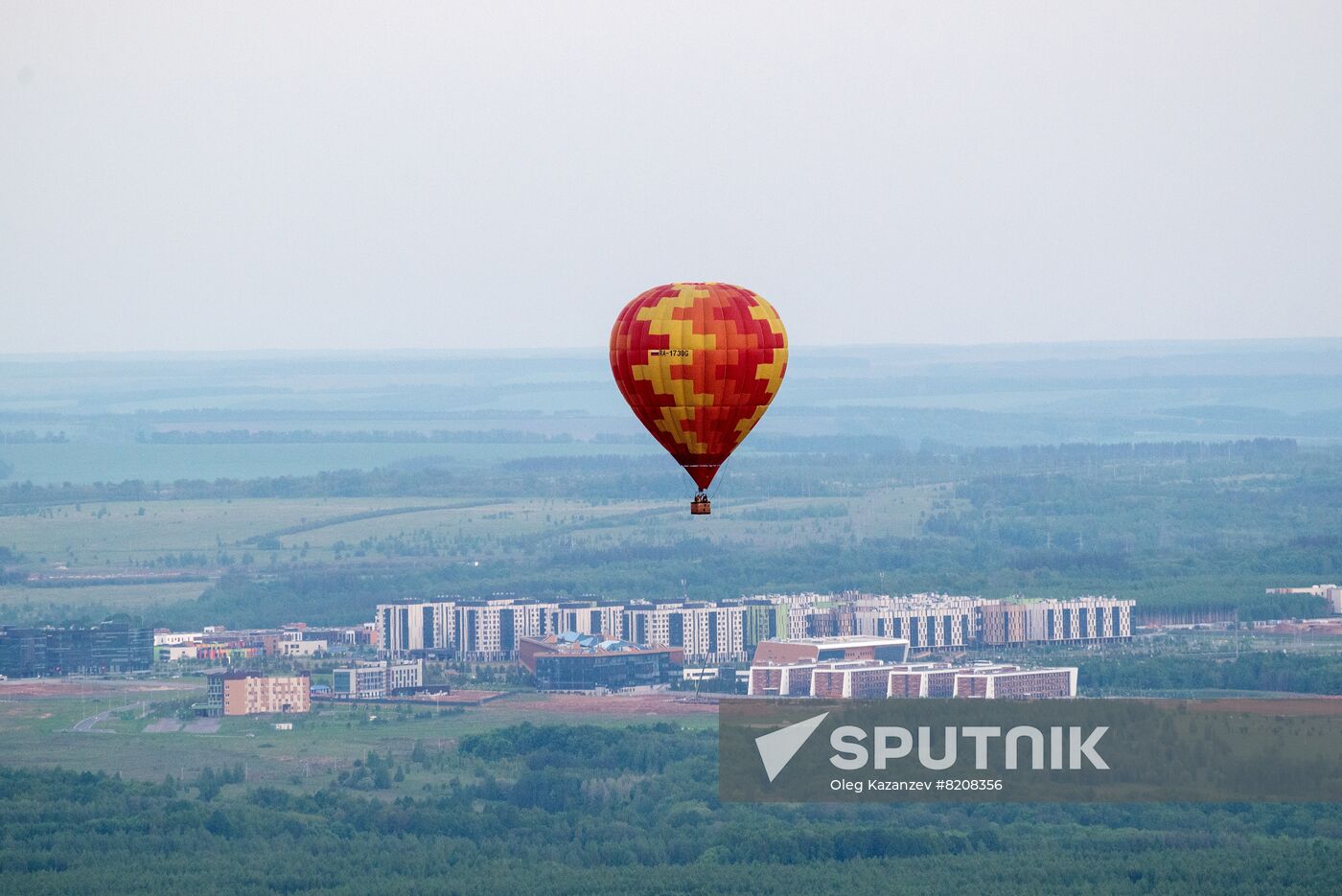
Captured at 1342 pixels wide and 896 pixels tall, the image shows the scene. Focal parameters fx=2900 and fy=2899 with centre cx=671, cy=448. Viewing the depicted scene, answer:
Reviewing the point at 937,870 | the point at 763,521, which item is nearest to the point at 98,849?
the point at 937,870

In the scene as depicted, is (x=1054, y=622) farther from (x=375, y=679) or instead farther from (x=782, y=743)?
(x=782, y=743)

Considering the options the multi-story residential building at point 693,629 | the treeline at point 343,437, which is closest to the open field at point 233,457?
the treeline at point 343,437

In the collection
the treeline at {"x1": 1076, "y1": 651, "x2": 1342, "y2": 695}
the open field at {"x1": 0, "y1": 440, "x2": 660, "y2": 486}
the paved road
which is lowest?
the paved road

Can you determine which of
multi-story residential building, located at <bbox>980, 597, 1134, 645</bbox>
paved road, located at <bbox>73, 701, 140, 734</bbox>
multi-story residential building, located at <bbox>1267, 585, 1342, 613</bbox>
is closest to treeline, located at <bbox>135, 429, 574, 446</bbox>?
multi-story residential building, located at <bbox>1267, 585, 1342, 613</bbox>

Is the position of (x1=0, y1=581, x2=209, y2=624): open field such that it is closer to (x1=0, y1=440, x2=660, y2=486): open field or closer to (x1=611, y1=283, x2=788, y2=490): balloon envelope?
(x1=0, y1=440, x2=660, y2=486): open field

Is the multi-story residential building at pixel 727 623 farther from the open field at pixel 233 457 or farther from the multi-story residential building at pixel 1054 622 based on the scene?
the open field at pixel 233 457

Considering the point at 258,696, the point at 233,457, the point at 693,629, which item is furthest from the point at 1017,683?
the point at 233,457
